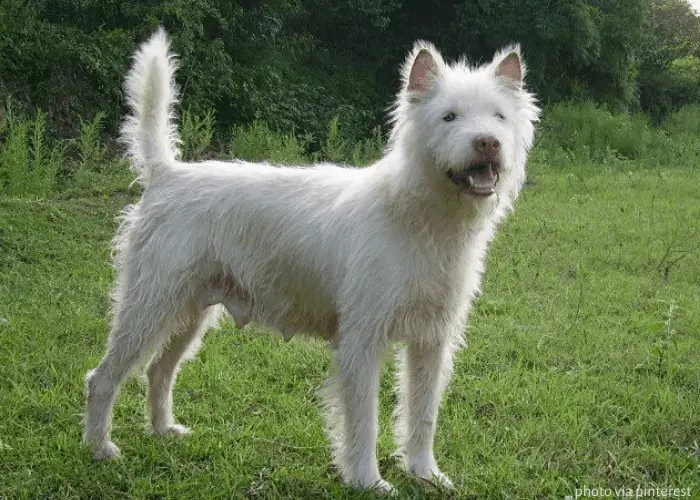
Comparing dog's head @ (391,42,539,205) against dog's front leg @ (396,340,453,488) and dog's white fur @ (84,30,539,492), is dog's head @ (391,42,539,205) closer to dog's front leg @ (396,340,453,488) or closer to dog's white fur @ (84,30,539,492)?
dog's white fur @ (84,30,539,492)

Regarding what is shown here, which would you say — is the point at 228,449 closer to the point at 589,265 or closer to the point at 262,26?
the point at 589,265

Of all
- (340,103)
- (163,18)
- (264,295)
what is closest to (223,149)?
(163,18)

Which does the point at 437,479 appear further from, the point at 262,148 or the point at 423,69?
the point at 262,148

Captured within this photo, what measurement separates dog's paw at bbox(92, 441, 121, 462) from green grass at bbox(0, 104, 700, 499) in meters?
0.05

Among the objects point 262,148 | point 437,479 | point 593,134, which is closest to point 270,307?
point 437,479

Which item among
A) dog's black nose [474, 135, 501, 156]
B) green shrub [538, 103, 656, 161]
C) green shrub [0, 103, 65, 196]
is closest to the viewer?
dog's black nose [474, 135, 501, 156]

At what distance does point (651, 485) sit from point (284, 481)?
1760 mm

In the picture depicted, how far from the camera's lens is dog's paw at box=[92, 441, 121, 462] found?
3980 mm

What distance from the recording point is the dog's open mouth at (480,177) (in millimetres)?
3387

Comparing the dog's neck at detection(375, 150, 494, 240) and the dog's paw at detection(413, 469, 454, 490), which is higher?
the dog's neck at detection(375, 150, 494, 240)

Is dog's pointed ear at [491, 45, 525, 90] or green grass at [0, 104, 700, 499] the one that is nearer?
dog's pointed ear at [491, 45, 525, 90]

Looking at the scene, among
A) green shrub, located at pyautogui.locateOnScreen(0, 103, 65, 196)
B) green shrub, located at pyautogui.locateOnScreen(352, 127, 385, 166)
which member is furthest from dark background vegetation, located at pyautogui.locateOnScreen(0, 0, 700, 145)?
green shrub, located at pyautogui.locateOnScreen(0, 103, 65, 196)

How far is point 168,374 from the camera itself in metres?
4.43

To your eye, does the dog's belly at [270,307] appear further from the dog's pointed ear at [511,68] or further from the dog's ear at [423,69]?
the dog's pointed ear at [511,68]
